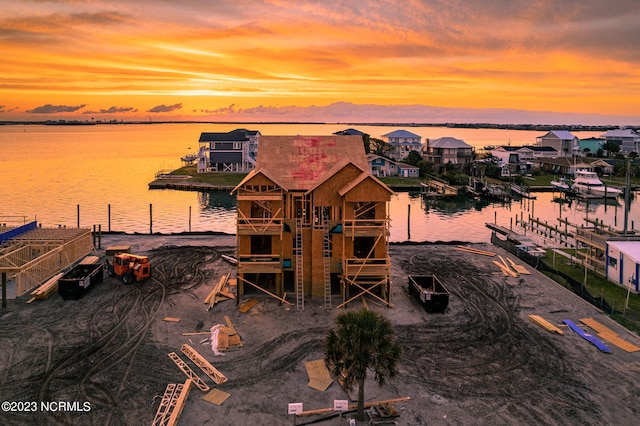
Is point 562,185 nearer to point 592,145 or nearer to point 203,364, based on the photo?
point 592,145

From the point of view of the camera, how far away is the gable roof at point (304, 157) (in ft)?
105

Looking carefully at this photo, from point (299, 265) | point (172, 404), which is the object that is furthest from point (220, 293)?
point (172, 404)

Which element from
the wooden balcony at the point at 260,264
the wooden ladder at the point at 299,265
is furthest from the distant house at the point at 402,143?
the wooden balcony at the point at 260,264

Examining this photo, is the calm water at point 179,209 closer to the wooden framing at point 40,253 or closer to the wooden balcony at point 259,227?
the wooden framing at point 40,253

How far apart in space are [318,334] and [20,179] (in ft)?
351

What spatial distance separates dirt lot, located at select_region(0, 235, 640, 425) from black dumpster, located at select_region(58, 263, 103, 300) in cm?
60

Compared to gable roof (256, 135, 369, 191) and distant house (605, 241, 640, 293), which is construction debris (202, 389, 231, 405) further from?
distant house (605, 241, 640, 293)

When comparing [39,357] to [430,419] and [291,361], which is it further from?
[430,419]

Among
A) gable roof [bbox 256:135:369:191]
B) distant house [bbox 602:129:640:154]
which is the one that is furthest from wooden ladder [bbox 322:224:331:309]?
distant house [bbox 602:129:640:154]

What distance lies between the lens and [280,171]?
107ft

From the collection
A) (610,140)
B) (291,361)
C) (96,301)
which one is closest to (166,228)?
(96,301)

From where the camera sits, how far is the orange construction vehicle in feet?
107

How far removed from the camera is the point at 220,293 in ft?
99.7

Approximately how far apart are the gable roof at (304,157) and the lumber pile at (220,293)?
27.5 feet
